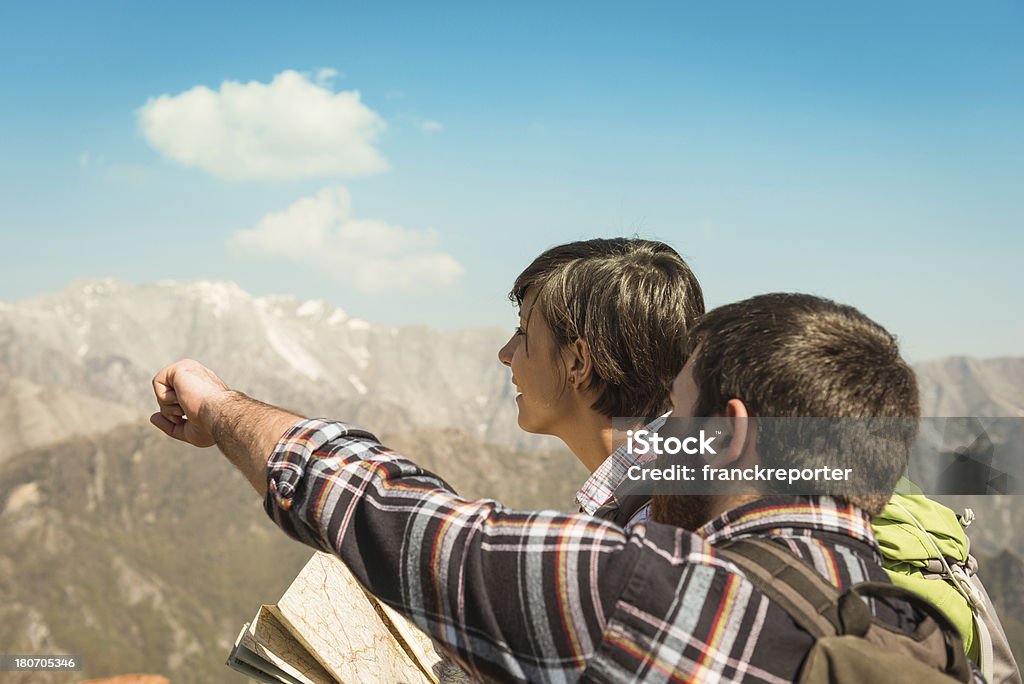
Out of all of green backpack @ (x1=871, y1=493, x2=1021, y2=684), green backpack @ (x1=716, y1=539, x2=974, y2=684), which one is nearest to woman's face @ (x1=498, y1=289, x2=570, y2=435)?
green backpack @ (x1=871, y1=493, x2=1021, y2=684)

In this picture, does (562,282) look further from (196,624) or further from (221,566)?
(221,566)

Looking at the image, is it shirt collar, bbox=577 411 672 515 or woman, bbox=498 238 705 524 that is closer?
shirt collar, bbox=577 411 672 515

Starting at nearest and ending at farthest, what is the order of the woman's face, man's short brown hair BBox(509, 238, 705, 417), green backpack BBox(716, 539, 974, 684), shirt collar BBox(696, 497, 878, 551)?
green backpack BBox(716, 539, 974, 684) < shirt collar BBox(696, 497, 878, 551) < man's short brown hair BBox(509, 238, 705, 417) < the woman's face

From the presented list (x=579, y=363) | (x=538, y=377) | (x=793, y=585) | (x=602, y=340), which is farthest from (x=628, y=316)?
(x=793, y=585)

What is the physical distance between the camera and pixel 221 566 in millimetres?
125062

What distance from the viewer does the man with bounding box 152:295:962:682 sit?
5.49ft

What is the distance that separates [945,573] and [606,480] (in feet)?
3.52

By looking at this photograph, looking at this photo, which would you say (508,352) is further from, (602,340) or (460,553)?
(460,553)

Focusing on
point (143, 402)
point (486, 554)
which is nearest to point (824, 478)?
point (486, 554)

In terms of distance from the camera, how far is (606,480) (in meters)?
3.06

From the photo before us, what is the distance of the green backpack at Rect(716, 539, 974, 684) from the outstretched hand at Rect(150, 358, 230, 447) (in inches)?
50.0

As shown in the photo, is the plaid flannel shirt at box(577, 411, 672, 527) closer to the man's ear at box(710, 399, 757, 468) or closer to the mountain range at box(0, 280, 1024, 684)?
the man's ear at box(710, 399, 757, 468)

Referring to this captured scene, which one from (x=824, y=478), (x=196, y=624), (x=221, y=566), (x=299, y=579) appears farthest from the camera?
(x=221, y=566)

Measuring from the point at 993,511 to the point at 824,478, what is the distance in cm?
17054
